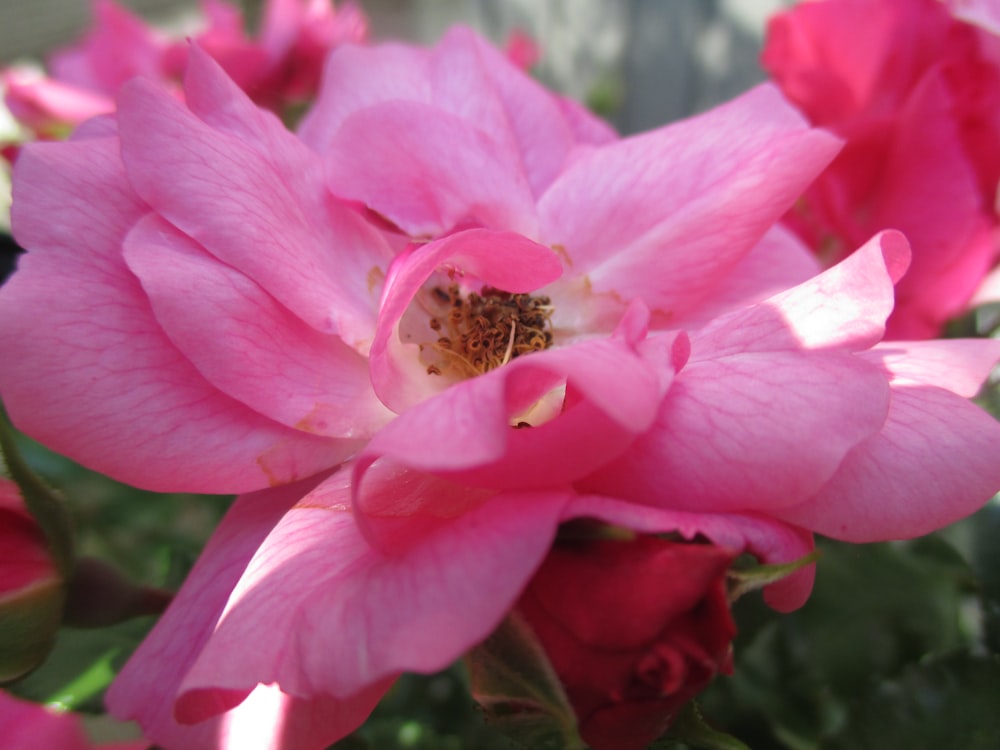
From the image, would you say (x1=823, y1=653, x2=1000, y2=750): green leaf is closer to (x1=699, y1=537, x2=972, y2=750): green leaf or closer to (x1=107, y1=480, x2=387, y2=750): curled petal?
(x1=699, y1=537, x2=972, y2=750): green leaf

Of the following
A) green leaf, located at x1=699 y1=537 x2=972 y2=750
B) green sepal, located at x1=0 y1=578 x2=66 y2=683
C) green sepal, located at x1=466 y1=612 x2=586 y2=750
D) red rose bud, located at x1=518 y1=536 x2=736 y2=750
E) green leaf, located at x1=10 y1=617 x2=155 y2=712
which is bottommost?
green leaf, located at x1=699 y1=537 x2=972 y2=750

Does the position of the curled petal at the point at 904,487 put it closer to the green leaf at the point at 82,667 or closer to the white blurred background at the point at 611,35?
the green leaf at the point at 82,667

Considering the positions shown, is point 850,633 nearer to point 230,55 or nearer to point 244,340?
point 244,340

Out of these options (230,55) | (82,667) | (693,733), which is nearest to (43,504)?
(82,667)

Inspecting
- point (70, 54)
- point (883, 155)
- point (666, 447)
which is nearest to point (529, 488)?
point (666, 447)

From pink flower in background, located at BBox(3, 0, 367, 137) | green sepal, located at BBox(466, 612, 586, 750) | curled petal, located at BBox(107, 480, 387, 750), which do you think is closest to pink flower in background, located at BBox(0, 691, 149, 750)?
curled petal, located at BBox(107, 480, 387, 750)

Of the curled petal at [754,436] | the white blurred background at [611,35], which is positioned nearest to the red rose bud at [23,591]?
the curled petal at [754,436]
